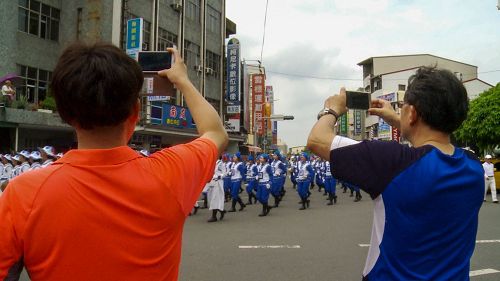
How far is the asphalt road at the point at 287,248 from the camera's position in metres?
6.02

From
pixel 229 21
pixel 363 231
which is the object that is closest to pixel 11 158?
pixel 363 231

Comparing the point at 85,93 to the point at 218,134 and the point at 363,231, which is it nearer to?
the point at 218,134

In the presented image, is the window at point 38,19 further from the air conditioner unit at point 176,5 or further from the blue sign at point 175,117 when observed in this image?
the air conditioner unit at point 176,5

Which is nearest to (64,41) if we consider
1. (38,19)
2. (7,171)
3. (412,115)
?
(38,19)

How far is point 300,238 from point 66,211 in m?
7.82

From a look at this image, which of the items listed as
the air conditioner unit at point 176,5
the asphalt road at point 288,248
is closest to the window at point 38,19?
the air conditioner unit at point 176,5

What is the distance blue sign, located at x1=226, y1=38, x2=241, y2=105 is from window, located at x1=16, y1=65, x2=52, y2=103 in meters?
A: 14.0

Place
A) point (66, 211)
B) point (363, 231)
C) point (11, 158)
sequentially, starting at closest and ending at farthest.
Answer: point (66, 211) < point (363, 231) < point (11, 158)

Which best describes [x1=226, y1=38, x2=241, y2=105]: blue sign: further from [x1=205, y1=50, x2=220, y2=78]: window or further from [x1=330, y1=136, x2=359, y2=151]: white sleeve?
[x1=330, y1=136, x2=359, y2=151]: white sleeve

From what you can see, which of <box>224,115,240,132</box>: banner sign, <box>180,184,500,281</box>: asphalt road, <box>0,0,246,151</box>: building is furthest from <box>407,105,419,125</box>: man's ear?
<box>224,115,240,132</box>: banner sign

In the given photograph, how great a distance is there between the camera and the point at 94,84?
4.44ft

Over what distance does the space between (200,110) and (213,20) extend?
32427 mm

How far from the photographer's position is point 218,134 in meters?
1.82

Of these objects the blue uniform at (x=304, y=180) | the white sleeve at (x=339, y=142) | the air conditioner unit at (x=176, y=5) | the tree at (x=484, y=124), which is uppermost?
the air conditioner unit at (x=176, y=5)
